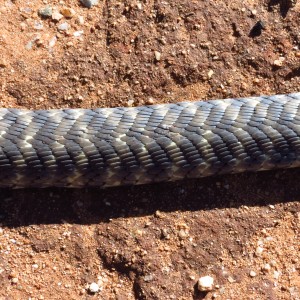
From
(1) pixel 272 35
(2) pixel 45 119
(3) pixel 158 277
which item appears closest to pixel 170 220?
(3) pixel 158 277

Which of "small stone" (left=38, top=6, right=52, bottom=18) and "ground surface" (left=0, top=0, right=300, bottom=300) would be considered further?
"small stone" (left=38, top=6, right=52, bottom=18)

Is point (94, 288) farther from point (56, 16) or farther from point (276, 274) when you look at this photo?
point (56, 16)

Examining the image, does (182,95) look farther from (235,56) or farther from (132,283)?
(132,283)

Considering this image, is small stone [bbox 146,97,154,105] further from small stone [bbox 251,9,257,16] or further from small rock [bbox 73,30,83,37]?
small stone [bbox 251,9,257,16]

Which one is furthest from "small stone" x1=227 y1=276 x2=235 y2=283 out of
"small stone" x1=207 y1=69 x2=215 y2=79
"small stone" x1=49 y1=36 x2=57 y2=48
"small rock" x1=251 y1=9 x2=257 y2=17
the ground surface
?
"small stone" x1=49 y1=36 x2=57 y2=48

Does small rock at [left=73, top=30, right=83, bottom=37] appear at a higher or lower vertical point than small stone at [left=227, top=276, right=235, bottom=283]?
higher

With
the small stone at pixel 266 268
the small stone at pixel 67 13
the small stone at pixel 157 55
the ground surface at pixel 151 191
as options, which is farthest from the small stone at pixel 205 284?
the small stone at pixel 67 13
